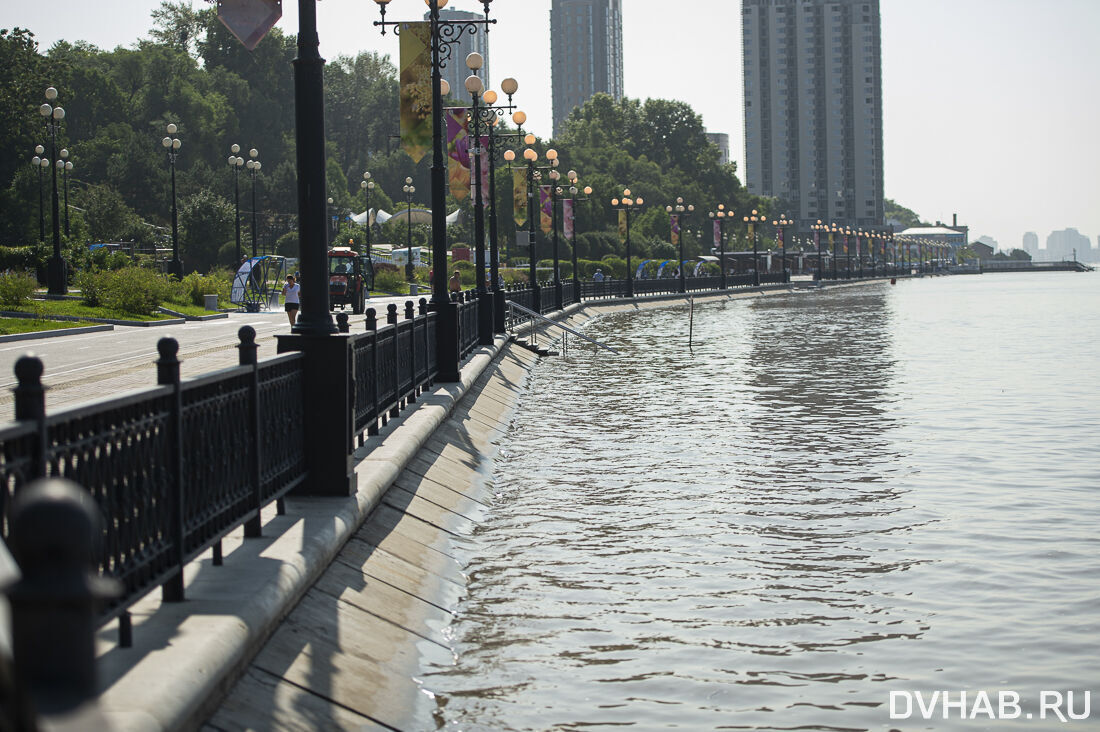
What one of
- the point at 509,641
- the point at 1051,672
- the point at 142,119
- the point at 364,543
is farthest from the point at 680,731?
the point at 142,119

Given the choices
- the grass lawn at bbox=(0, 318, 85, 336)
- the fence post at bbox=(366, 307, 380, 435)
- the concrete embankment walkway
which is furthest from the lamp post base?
the concrete embankment walkway

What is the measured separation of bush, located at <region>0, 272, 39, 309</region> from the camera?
39.7m

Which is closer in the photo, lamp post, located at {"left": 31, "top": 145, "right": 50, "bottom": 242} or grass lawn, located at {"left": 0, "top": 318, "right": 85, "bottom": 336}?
grass lawn, located at {"left": 0, "top": 318, "right": 85, "bottom": 336}

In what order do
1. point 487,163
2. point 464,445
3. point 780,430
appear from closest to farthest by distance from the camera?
1. point 464,445
2. point 780,430
3. point 487,163

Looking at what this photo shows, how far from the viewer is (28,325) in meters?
37.2

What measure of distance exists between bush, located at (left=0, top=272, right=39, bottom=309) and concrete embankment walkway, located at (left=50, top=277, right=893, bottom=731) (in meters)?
30.7

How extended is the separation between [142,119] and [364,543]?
128591mm

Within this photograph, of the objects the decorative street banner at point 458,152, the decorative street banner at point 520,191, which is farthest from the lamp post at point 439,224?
the decorative street banner at point 520,191

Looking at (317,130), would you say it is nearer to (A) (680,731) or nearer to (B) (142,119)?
(A) (680,731)

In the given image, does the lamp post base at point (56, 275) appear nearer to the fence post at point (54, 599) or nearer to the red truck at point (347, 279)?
the red truck at point (347, 279)

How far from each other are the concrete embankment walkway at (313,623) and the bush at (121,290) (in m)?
33.0

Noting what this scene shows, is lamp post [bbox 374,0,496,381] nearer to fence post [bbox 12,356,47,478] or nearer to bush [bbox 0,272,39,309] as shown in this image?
fence post [bbox 12,356,47,478]

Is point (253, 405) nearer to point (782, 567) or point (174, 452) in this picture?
point (174, 452)

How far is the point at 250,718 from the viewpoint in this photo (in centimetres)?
546
